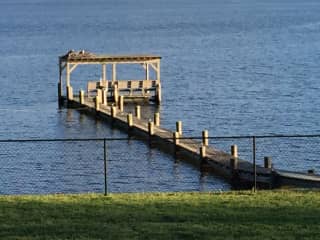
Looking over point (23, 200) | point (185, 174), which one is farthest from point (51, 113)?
point (23, 200)

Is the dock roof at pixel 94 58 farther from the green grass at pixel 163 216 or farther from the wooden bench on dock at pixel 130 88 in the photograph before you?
the green grass at pixel 163 216

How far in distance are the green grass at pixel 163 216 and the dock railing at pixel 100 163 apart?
16212 millimetres

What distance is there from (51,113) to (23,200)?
153 feet

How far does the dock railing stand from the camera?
40719mm

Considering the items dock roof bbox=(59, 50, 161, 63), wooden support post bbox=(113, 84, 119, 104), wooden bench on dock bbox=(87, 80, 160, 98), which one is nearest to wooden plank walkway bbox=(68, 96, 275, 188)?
wooden support post bbox=(113, 84, 119, 104)

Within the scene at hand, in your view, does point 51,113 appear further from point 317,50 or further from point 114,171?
point 317,50

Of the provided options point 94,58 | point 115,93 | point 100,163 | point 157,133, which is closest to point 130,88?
point 115,93

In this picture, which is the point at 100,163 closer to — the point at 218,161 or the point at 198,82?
the point at 218,161

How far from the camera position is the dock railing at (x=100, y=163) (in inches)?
1603

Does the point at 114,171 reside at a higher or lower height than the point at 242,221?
lower

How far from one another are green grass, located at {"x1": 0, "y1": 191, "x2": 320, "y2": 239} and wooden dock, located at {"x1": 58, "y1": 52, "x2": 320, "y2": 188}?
3.79 m

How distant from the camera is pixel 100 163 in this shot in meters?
47.0

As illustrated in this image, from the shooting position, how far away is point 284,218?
17969 mm

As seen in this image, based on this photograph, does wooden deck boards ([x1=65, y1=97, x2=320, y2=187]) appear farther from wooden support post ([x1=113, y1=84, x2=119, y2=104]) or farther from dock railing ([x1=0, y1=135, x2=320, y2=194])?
wooden support post ([x1=113, y1=84, x2=119, y2=104])
